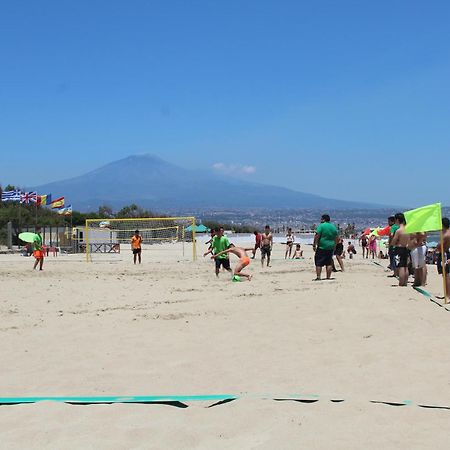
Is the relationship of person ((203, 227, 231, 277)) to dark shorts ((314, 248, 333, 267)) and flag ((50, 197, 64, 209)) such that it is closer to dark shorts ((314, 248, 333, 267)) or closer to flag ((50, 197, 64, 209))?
dark shorts ((314, 248, 333, 267))

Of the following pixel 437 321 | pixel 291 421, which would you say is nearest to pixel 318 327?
pixel 437 321

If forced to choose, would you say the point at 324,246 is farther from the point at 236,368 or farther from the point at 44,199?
the point at 44,199

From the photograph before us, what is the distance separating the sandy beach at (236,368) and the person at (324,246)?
7.09 ft

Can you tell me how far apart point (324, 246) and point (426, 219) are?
Answer: 341 centimetres

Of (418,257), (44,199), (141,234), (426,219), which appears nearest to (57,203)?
(44,199)

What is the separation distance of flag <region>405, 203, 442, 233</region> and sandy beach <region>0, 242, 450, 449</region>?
1.00 metres

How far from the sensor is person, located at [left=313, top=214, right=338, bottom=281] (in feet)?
42.5

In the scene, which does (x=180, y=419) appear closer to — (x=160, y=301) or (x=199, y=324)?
(x=199, y=324)

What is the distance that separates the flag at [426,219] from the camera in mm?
9602

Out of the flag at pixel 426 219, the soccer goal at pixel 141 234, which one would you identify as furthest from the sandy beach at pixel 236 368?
the soccer goal at pixel 141 234

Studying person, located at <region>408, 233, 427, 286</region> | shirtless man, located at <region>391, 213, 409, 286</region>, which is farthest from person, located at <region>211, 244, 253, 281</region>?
person, located at <region>408, 233, 427, 286</region>

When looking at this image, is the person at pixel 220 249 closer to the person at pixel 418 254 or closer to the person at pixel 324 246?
the person at pixel 324 246

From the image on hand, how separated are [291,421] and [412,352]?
219 centimetres

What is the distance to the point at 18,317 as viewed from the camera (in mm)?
8812
